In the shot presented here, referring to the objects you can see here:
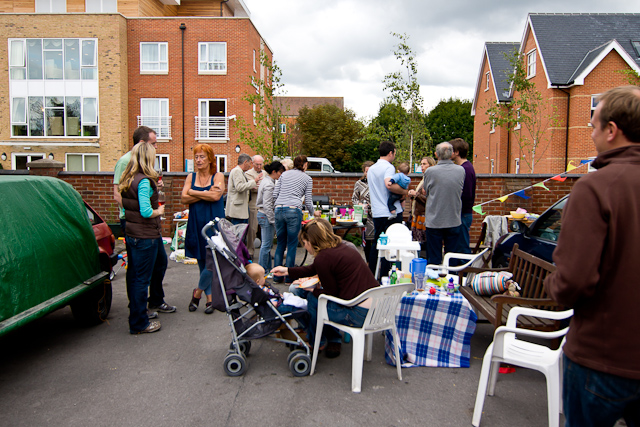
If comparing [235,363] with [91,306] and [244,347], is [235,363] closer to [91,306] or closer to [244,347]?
[244,347]

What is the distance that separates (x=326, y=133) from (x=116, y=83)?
19.6m

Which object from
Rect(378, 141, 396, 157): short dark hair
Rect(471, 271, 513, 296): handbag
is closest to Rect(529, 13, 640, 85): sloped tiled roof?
Rect(378, 141, 396, 157): short dark hair

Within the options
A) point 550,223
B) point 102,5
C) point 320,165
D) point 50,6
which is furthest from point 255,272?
point 50,6

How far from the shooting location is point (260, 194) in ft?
24.0

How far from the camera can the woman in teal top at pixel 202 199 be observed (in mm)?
5426

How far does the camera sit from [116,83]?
26219 mm

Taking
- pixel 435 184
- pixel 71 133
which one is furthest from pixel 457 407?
pixel 71 133

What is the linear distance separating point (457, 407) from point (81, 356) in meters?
3.44

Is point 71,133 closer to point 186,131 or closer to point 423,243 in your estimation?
point 186,131

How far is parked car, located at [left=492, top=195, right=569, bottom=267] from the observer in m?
5.14

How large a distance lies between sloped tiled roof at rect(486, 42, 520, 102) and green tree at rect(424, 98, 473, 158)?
1432 centimetres

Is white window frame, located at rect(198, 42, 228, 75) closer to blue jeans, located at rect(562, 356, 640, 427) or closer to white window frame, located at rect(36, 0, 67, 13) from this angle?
white window frame, located at rect(36, 0, 67, 13)

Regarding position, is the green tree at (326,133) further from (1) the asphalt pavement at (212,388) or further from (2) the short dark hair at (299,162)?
(1) the asphalt pavement at (212,388)

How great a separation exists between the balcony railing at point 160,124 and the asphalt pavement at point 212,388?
23877 mm
